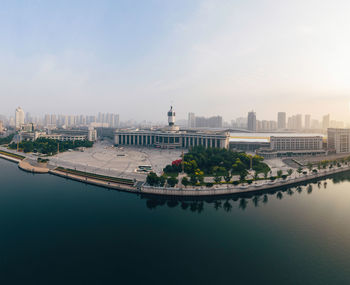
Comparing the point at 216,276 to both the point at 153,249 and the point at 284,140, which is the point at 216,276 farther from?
the point at 284,140

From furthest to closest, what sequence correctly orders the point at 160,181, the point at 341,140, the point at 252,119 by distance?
the point at 252,119 < the point at 341,140 < the point at 160,181

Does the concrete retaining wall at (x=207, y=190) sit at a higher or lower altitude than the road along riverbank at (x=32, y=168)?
lower

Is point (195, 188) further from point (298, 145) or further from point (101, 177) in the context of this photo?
point (298, 145)

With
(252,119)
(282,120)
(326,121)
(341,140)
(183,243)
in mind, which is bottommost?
(183,243)

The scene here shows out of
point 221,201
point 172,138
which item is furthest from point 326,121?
point 221,201

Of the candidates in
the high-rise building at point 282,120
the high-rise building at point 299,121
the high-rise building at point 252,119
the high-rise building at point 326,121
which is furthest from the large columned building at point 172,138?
the high-rise building at point 326,121

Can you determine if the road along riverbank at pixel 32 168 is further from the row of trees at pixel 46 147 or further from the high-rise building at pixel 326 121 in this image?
the high-rise building at pixel 326 121

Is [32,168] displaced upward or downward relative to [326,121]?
downward

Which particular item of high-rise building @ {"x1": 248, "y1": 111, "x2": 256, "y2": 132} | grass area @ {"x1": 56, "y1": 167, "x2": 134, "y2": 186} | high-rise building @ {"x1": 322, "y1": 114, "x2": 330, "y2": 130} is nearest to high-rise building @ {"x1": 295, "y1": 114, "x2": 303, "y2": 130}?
high-rise building @ {"x1": 322, "y1": 114, "x2": 330, "y2": 130}

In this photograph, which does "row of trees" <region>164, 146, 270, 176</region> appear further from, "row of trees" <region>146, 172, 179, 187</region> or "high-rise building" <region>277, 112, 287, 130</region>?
A: "high-rise building" <region>277, 112, 287, 130</region>

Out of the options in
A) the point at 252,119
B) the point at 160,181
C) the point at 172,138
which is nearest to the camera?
the point at 160,181
